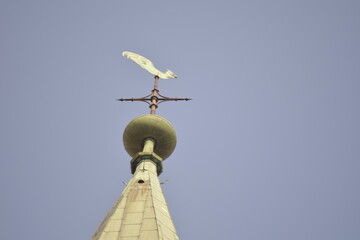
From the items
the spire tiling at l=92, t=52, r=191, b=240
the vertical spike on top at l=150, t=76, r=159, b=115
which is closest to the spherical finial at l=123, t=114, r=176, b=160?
the spire tiling at l=92, t=52, r=191, b=240

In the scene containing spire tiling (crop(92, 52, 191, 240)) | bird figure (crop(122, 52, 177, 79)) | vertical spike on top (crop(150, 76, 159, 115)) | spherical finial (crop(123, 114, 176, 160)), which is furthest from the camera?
bird figure (crop(122, 52, 177, 79))

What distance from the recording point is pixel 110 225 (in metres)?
18.1

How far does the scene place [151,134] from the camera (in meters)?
29.2

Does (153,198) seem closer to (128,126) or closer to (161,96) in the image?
(128,126)

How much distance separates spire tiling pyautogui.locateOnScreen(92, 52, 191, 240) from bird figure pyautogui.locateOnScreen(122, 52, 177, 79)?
0.33 metres

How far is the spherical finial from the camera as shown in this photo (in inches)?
1147

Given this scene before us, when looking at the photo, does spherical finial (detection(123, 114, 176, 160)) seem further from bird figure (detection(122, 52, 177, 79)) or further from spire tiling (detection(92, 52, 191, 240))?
bird figure (detection(122, 52, 177, 79))

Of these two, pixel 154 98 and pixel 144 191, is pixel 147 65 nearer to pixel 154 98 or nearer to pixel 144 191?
pixel 154 98

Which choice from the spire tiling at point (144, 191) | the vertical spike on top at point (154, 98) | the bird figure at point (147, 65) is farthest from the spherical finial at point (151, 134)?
the bird figure at point (147, 65)

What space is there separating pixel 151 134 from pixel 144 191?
26.1 feet

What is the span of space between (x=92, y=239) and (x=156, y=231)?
2.10 m

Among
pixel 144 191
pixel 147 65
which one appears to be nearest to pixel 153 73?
pixel 147 65

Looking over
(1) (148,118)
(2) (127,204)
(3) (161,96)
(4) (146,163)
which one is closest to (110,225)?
(2) (127,204)

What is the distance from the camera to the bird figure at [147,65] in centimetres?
3563
